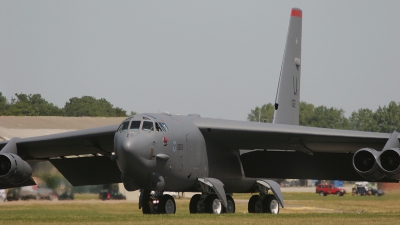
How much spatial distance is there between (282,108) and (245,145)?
4.45m

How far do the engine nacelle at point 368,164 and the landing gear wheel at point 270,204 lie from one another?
5.32 meters

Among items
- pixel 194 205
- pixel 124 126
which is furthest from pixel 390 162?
pixel 124 126

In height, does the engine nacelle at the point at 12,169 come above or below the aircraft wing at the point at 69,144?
below

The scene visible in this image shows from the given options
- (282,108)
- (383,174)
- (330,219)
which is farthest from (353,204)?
(330,219)

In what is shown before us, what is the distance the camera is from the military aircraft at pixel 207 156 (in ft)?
81.4

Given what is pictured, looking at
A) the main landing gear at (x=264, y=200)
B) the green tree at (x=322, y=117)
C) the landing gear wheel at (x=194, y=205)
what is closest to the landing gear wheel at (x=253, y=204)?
the main landing gear at (x=264, y=200)

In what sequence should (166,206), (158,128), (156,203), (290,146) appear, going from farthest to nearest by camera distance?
(290,146) → (166,206) → (156,203) → (158,128)

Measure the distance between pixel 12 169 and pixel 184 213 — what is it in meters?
6.53

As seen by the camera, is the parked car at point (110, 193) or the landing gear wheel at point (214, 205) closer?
the landing gear wheel at point (214, 205)

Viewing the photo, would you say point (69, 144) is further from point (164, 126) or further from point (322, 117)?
point (322, 117)

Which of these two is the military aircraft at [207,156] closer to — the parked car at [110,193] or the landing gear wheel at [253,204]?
the landing gear wheel at [253,204]

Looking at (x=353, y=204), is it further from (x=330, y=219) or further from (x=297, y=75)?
(x=330, y=219)

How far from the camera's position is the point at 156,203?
25.7 m

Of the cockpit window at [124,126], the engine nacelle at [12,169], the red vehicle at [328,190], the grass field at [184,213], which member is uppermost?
the cockpit window at [124,126]
